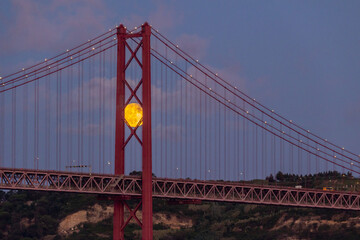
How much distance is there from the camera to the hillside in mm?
149125

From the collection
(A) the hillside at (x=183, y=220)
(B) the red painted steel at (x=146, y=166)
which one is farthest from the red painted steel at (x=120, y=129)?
(A) the hillside at (x=183, y=220)

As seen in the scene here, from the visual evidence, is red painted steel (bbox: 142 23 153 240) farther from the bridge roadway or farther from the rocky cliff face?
the rocky cliff face

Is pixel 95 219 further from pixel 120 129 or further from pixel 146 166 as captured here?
pixel 146 166

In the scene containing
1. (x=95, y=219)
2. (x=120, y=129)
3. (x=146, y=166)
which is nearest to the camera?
(x=146, y=166)

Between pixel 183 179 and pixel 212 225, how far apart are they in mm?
62262

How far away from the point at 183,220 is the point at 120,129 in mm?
81050

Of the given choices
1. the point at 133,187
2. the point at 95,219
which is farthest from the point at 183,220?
the point at 133,187

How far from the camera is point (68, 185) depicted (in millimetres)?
101125

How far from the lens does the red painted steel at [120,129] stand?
3829 inches

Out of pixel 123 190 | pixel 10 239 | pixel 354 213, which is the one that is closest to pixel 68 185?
pixel 123 190

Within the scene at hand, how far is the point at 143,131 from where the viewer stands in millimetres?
95562

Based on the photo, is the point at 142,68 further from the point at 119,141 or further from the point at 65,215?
the point at 65,215

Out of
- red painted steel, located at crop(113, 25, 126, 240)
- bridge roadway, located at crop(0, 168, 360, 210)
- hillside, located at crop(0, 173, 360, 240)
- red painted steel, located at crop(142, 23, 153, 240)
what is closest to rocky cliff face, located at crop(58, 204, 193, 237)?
hillside, located at crop(0, 173, 360, 240)

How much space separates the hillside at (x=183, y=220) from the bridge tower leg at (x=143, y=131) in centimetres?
5321
